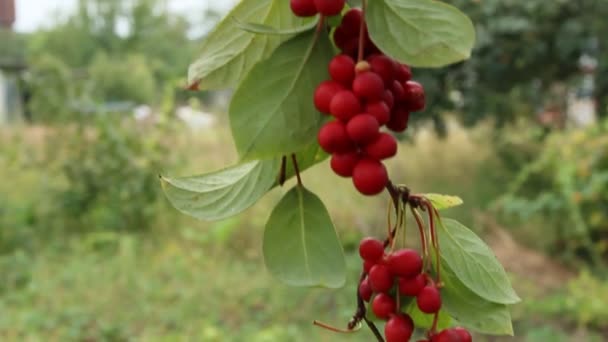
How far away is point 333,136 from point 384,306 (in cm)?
9

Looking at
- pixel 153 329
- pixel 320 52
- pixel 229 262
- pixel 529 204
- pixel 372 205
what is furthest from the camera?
pixel 372 205

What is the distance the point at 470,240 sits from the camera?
33 centimetres

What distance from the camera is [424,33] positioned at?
0.87 ft

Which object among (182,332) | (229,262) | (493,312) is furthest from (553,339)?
(493,312)

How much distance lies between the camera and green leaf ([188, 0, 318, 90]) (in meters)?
0.31

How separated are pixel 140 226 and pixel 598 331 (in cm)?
210

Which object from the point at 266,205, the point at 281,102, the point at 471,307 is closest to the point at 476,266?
the point at 471,307

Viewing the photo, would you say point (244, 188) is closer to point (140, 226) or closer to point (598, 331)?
point (598, 331)

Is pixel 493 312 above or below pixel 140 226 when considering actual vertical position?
above

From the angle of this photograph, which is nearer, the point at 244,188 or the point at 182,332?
the point at 244,188

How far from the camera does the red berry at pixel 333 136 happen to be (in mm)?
249

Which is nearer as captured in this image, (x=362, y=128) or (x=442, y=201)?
(x=362, y=128)

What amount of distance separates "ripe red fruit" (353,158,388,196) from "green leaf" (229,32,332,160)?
0.02m

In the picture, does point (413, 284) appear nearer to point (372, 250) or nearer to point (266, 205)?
point (372, 250)
